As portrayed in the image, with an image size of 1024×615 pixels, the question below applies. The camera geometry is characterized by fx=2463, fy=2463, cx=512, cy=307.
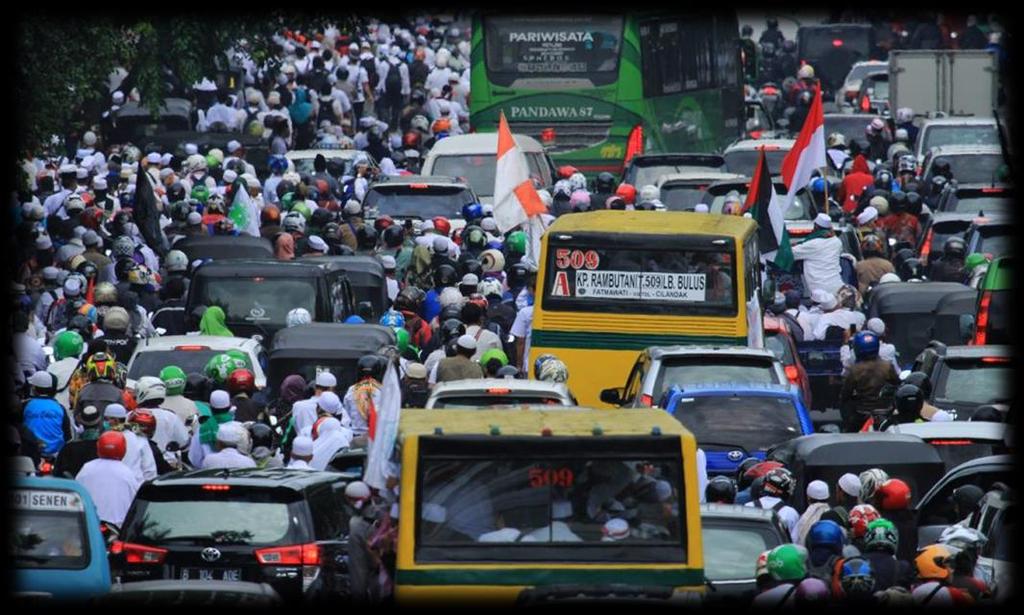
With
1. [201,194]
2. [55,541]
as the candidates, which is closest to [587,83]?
[201,194]

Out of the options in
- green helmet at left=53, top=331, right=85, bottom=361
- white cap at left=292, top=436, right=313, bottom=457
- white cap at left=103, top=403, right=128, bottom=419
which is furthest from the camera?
green helmet at left=53, top=331, right=85, bottom=361

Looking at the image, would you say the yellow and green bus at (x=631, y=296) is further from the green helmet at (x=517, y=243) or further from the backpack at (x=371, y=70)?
the backpack at (x=371, y=70)

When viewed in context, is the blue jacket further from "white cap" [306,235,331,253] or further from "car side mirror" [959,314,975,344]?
"white cap" [306,235,331,253]

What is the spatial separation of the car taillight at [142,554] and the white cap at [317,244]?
42.5ft

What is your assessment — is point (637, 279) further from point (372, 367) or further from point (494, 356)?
point (372, 367)

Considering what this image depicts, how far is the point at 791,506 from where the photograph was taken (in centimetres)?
1606

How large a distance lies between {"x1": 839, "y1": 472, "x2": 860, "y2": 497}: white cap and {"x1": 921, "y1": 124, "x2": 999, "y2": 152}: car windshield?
2290 centimetres

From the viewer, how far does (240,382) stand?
19.4 metres

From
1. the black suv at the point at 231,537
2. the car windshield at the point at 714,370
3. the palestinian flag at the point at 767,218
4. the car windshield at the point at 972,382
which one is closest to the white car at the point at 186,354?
the car windshield at the point at 714,370

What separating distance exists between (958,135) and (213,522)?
25308mm

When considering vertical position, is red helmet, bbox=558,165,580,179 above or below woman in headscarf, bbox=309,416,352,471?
above

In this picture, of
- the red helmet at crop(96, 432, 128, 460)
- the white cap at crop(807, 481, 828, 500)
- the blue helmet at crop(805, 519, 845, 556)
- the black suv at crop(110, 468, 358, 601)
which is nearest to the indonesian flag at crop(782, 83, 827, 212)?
the white cap at crop(807, 481, 828, 500)

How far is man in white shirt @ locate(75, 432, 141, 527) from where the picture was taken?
15.9 metres

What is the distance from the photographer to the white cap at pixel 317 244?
27312 mm
